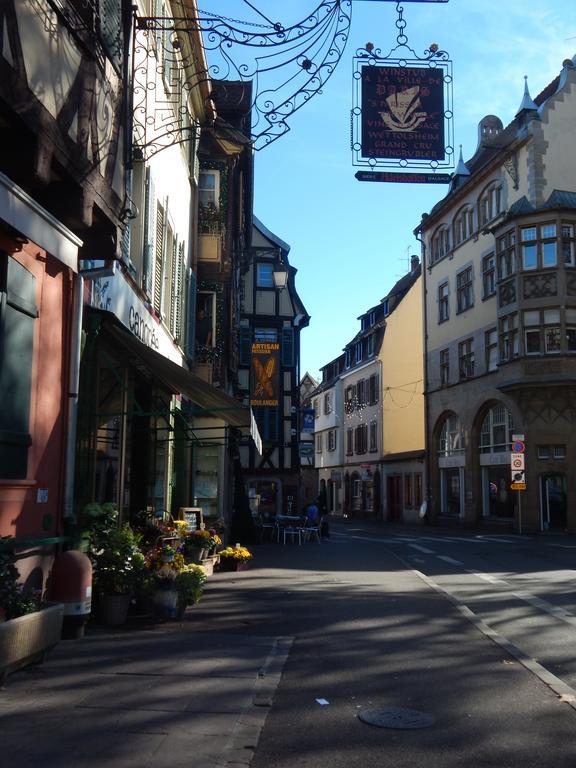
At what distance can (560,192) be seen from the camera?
35812 mm

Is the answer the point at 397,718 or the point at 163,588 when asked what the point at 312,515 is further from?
the point at 397,718

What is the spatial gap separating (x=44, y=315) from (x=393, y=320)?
48.8 metres

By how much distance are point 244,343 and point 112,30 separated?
31.0 m

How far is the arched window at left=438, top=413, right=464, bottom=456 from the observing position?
4244 cm

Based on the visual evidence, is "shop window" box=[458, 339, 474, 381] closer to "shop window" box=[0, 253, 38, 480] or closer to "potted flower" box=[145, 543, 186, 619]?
"potted flower" box=[145, 543, 186, 619]

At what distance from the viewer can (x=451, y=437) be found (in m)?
43.8

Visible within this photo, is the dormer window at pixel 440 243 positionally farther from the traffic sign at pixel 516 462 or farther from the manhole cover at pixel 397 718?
the manhole cover at pixel 397 718

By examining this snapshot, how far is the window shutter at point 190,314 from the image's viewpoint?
1912 cm

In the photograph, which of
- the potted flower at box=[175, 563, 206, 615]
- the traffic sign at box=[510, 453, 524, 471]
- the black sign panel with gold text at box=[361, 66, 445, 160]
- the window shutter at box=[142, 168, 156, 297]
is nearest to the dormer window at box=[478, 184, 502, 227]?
the traffic sign at box=[510, 453, 524, 471]

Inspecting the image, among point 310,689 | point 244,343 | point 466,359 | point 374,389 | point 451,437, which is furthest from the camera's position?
point 374,389

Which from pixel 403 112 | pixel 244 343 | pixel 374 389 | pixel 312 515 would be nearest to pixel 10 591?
pixel 403 112

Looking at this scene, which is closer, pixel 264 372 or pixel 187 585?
pixel 187 585

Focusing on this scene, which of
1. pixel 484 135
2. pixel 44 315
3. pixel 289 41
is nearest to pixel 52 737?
pixel 44 315

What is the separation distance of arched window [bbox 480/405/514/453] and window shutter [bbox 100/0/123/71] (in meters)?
29.8
